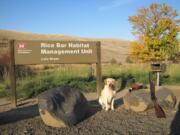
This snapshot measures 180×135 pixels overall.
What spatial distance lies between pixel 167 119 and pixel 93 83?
7505 millimetres

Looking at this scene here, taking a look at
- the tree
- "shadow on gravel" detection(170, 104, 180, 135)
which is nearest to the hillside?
the tree

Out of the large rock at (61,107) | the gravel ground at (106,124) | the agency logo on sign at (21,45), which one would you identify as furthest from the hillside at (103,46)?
the large rock at (61,107)

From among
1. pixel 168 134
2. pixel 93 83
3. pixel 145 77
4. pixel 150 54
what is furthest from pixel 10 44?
pixel 150 54

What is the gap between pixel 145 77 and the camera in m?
18.3

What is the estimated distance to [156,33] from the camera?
137 feet

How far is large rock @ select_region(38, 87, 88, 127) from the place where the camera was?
7.68m

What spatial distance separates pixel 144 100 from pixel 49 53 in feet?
13.8

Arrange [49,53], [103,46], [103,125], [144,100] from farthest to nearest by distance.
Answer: [103,46], [49,53], [144,100], [103,125]

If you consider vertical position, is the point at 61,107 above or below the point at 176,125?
above

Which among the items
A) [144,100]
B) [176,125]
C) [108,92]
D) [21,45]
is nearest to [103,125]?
[176,125]

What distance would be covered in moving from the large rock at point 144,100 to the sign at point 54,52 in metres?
3.29

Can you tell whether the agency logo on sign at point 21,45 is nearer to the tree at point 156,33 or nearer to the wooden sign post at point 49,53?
the wooden sign post at point 49,53

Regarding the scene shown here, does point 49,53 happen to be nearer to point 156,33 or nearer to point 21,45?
point 21,45

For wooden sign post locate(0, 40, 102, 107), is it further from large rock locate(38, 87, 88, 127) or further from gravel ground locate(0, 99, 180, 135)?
large rock locate(38, 87, 88, 127)
